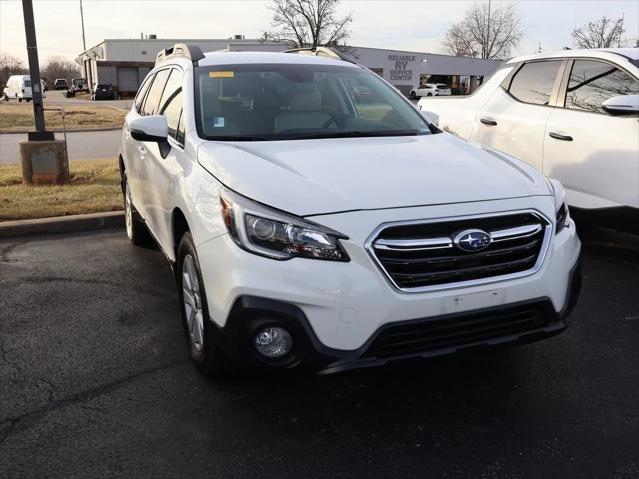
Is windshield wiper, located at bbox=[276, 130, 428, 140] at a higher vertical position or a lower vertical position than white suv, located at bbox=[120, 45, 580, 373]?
higher

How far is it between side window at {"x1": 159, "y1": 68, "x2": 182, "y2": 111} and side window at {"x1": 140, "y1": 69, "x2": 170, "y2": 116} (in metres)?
0.14

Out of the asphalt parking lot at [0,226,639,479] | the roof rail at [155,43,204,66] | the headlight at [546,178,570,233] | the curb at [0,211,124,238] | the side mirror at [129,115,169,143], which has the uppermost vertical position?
the roof rail at [155,43,204,66]

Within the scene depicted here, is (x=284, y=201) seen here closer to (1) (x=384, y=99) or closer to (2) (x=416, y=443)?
(2) (x=416, y=443)

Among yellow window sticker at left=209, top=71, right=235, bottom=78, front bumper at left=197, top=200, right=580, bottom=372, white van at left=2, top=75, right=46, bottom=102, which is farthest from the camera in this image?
white van at left=2, top=75, right=46, bottom=102

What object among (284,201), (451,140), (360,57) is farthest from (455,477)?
(360,57)

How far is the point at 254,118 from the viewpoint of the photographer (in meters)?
3.88

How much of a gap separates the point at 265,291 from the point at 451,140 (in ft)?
6.04

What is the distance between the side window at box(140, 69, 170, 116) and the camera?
16.1 ft

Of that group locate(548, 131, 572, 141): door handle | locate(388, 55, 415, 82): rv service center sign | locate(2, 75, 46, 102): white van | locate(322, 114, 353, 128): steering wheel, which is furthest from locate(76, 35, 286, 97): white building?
locate(322, 114, 353, 128): steering wheel

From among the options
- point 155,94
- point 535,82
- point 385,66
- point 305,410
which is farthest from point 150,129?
point 385,66

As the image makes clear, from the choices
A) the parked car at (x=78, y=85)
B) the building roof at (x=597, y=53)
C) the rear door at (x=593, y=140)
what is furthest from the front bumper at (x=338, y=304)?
the parked car at (x=78, y=85)

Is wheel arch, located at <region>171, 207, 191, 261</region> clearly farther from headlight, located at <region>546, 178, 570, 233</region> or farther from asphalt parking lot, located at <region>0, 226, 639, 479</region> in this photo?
headlight, located at <region>546, 178, 570, 233</region>

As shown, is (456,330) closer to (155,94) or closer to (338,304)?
(338,304)

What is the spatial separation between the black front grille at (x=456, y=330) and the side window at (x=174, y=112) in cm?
190
